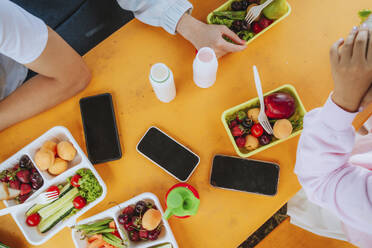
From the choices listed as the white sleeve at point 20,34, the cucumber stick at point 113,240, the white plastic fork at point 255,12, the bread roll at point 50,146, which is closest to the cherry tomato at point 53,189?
the bread roll at point 50,146

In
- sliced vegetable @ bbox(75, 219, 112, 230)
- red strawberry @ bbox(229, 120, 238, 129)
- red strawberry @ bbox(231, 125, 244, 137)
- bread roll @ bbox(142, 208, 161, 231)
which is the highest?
red strawberry @ bbox(229, 120, 238, 129)

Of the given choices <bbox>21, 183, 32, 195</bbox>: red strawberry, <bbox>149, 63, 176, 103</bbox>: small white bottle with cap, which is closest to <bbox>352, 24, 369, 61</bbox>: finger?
<bbox>149, 63, 176, 103</bbox>: small white bottle with cap

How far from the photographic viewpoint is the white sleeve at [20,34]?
0.71 m

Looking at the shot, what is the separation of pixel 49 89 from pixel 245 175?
77 centimetres

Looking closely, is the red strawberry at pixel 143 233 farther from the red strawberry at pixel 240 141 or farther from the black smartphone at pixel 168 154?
the red strawberry at pixel 240 141

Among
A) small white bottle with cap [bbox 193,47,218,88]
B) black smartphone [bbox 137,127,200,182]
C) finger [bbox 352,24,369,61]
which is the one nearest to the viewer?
finger [bbox 352,24,369,61]

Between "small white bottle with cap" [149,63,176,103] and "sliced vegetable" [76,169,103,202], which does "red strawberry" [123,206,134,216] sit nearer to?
"sliced vegetable" [76,169,103,202]

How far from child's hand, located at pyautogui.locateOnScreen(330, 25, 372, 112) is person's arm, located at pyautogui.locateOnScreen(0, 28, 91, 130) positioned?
0.84m

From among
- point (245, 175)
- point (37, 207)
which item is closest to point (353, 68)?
point (245, 175)

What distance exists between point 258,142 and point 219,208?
0.27m

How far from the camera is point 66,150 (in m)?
0.84

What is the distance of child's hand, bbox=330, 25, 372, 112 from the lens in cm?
64

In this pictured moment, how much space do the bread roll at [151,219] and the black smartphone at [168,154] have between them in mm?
145

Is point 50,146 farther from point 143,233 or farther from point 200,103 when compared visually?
point 200,103
